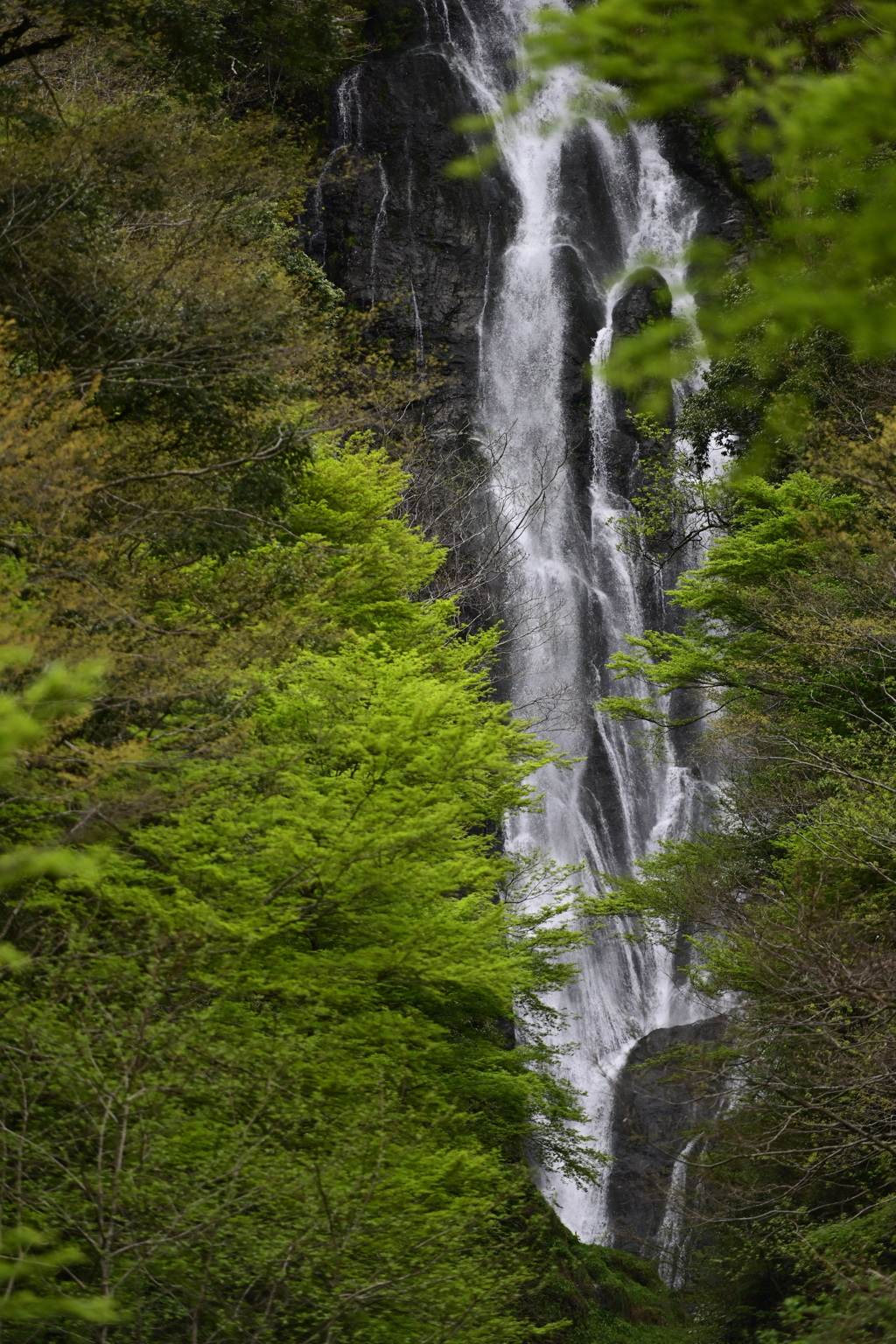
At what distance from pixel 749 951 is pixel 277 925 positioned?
18.0 feet

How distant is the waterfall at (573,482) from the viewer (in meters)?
21.5

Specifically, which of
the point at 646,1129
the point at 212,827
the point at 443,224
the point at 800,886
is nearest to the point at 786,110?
the point at 212,827

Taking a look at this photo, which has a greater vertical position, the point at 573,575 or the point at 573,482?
the point at 573,482

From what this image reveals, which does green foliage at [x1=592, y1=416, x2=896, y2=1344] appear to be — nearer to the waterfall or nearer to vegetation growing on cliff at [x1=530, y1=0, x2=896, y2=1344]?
vegetation growing on cliff at [x1=530, y1=0, x2=896, y2=1344]

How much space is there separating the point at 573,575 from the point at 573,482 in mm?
→ 2423

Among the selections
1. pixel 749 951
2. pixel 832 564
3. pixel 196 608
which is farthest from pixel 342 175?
pixel 749 951

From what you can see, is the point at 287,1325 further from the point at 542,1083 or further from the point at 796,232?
the point at 796,232

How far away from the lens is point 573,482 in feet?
86.1

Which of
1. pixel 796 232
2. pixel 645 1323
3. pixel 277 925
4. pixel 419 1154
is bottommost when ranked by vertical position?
pixel 645 1323

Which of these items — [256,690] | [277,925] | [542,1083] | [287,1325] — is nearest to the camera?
[287,1325]

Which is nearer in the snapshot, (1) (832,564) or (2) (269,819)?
(2) (269,819)

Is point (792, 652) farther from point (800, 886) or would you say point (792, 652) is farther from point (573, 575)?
point (573, 575)

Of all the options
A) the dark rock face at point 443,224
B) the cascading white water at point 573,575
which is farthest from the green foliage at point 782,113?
the dark rock face at point 443,224

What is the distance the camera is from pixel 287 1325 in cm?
585
